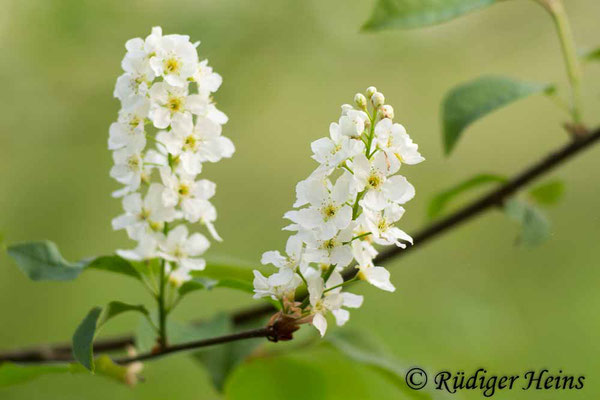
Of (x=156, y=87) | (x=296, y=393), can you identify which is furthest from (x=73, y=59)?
(x=156, y=87)

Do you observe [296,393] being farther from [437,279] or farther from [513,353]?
[437,279]

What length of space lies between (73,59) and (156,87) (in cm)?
117

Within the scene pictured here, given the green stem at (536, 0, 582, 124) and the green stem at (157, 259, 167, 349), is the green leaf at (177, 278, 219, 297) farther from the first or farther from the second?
the green stem at (536, 0, 582, 124)

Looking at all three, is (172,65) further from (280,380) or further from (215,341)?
(280,380)

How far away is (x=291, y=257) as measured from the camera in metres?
0.42

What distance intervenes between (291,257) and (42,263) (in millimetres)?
199

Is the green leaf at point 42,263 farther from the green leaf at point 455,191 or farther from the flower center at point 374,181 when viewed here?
the green leaf at point 455,191

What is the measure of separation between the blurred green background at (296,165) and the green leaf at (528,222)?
382 mm

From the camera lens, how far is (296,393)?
0.75m

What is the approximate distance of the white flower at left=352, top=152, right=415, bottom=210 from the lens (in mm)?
390

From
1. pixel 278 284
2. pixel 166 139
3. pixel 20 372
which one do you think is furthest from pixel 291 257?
pixel 20 372

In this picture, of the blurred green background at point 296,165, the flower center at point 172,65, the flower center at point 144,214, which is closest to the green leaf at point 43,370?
the flower center at point 144,214

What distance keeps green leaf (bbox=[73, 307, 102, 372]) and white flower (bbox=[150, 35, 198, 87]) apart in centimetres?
16

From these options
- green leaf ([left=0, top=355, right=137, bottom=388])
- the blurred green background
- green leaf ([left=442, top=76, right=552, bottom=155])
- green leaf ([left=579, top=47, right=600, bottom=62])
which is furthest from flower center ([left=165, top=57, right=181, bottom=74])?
the blurred green background
